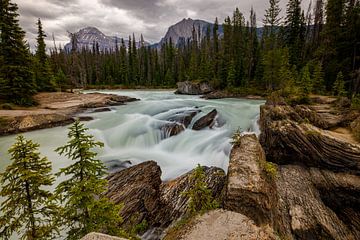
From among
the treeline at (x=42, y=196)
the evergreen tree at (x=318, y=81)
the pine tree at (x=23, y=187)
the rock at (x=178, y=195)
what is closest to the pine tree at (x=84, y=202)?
the treeline at (x=42, y=196)

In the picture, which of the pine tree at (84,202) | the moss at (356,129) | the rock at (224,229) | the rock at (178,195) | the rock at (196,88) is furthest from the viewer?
the rock at (196,88)

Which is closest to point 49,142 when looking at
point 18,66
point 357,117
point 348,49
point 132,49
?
point 18,66

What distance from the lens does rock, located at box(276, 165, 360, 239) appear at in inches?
272

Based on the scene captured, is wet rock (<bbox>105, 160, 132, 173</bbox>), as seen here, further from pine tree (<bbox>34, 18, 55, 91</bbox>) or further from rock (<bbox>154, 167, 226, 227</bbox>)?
pine tree (<bbox>34, 18, 55, 91</bbox>)

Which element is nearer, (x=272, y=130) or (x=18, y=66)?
(x=272, y=130)

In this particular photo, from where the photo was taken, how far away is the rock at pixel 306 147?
8406 millimetres

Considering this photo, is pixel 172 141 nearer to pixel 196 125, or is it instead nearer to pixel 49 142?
pixel 196 125

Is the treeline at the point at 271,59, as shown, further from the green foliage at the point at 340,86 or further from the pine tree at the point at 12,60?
the pine tree at the point at 12,60

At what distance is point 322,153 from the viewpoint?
898 cm

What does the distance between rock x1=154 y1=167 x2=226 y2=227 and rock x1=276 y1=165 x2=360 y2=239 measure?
8.39 feet

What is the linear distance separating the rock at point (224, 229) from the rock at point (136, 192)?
13.3 feet

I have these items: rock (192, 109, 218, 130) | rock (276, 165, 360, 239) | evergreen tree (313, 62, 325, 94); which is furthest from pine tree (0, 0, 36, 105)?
evergreen tree (313, 62, 325, 94)

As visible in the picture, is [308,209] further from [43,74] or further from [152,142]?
[43,74]

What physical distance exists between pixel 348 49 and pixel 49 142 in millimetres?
33124
